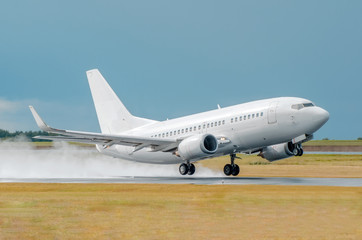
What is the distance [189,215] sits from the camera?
705 inches

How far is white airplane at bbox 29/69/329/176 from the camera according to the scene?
1435 inches

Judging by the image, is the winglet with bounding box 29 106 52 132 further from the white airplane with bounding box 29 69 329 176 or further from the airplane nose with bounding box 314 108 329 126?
the airplane nose with bounding box 314 108 329 126

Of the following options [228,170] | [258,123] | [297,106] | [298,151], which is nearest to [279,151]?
[298,151]

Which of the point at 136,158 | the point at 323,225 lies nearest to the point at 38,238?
the point at 323,225

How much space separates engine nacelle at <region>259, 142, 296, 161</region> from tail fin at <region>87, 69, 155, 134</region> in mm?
12130

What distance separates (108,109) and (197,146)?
644 inches

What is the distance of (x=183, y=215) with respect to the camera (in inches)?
706

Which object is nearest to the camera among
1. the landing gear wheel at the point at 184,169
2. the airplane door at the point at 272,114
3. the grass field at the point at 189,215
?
the grass field at the point at 189,215

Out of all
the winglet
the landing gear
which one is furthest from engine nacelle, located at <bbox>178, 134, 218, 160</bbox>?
the winglet

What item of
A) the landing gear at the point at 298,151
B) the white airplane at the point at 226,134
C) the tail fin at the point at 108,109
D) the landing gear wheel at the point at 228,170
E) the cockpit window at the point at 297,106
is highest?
the tail fin at the point at 108,109

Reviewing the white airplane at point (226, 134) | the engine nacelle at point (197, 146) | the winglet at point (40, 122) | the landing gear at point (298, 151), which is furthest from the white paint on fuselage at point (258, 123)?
the winglet at point (40, 122)

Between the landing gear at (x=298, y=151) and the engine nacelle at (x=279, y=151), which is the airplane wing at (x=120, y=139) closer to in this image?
the engine nacelle at (x=279, y=151)

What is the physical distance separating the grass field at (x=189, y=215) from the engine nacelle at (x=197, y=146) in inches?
427

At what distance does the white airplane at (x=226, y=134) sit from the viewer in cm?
3644
